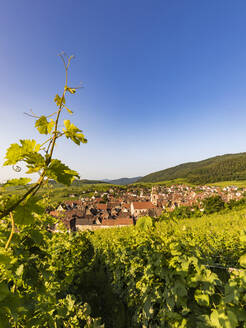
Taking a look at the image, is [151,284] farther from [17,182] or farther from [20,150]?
[20,150]

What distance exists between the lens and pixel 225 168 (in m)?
176

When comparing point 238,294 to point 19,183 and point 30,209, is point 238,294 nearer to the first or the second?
point 30,209

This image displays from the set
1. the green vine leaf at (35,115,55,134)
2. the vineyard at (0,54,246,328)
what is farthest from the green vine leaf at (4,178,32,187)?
the green vine leaf at (35,115,55,134)

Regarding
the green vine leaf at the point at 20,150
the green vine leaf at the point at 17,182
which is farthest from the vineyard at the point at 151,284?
the green vine leaf at the point at 20,150

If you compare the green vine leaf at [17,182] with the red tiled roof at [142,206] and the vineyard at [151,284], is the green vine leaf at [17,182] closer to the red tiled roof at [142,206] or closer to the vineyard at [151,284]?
the vineyard at [151,284]

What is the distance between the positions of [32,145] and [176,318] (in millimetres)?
2947

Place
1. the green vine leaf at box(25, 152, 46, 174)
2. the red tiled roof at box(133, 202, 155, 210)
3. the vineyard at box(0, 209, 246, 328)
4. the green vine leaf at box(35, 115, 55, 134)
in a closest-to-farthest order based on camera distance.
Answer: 1. the green vine leaf at box(25, 152, 46, 174)
2. the green vine leaf at box(35, 115, 55, 134)
3. the vineyard at box(0, 209, 246, 328)
4. the red tiled roof at box(133, 202, 155, 210)

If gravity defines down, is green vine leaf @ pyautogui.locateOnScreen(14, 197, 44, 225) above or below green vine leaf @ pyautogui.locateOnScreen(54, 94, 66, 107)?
below

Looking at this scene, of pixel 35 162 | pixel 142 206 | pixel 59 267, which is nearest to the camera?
pixel 35 162

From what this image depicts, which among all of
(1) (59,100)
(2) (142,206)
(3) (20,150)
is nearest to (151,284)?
(3) (20,150)

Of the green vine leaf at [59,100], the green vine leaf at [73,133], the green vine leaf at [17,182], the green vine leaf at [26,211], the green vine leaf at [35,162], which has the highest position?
the green vine leaf at [59,100]

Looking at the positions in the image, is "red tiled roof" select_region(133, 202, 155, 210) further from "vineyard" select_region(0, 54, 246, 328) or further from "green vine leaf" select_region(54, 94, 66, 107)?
"green vine leaf" select_region(54, 94, 66, 107)

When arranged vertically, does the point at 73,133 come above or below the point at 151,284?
above

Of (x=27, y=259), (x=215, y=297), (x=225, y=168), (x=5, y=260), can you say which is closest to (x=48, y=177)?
(x=5, y=260)
